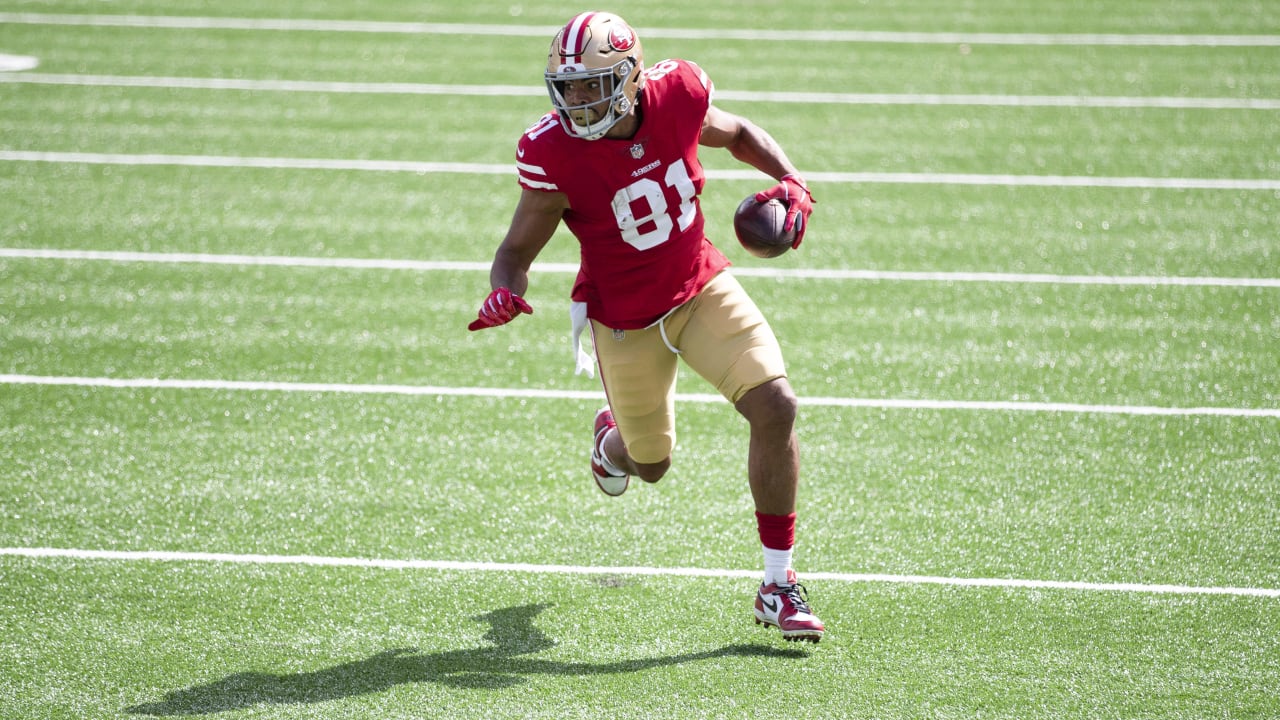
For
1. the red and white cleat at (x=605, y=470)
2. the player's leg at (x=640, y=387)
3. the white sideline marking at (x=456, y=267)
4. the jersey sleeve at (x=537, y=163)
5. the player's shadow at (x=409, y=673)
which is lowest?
the player's shadow at (x=409, y=673)

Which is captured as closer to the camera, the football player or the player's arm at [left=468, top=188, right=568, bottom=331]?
the football player

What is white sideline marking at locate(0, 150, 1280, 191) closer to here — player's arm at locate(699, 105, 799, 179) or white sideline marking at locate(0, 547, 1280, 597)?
player's arm at locate(699, 105, 799, 179)

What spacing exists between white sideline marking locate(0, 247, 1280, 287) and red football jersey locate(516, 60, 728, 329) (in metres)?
2.99

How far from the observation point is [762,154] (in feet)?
14.5

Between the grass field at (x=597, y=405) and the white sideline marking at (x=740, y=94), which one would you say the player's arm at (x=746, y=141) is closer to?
the grass field at (x=597, y=405)

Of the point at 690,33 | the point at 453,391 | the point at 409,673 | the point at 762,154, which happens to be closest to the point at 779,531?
the point at 409,673

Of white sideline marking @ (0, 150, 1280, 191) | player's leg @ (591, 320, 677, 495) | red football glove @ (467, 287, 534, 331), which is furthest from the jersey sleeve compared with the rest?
white sideline marking @ (0, 150, 1280, 191)

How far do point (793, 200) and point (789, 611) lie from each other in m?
1.39

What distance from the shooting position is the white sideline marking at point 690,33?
11211 mm

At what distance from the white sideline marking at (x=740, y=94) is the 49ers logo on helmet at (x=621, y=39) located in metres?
6.09

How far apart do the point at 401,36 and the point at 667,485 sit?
7.96m

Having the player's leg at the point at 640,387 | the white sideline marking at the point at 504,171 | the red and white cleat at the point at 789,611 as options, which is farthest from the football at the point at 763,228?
the white sideline marking at the point at 504,171

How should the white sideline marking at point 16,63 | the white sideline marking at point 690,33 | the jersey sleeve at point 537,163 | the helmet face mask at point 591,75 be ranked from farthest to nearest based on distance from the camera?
the white sideline marking at point 690,33
the white sideline marking at point 16,63
the jersey sleeve at point 537,163
the helmet face mask at point 591,75

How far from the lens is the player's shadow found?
3686 mm
